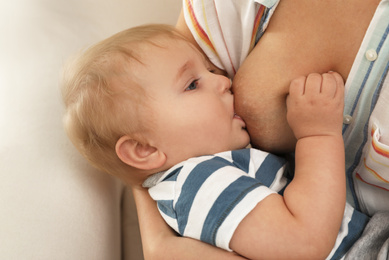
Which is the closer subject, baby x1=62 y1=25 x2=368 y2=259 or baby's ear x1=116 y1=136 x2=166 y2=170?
baby x1=62 y1=25 x2=368 y2=259

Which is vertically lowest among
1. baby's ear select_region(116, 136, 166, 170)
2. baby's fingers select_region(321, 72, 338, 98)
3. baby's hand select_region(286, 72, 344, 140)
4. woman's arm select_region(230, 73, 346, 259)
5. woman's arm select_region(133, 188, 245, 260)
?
woman's arm select_region(133, 188, 245, 260)

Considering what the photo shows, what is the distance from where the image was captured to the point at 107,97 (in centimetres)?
75

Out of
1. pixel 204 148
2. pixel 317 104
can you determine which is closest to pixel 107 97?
pixel 204 148

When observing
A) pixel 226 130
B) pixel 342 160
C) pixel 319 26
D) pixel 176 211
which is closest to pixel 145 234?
pixel 176 211

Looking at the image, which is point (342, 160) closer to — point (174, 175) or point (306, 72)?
point (306, 72)

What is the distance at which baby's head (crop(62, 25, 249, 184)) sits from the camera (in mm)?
752

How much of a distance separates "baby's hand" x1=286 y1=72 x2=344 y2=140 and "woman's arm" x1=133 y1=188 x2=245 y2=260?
0.79 ft

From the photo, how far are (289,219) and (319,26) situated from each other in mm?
318

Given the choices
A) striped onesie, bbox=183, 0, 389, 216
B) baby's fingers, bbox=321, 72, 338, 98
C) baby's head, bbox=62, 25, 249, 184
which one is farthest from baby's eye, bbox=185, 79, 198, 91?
baby's fingers, bbox=321, 72, 338, 98

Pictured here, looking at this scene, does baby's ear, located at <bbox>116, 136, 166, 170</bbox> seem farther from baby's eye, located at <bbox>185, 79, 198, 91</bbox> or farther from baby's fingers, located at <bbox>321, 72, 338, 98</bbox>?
baby's fingers, located at <bbox>321, 72, 338, 98</bbox>

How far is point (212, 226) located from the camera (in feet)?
2.19

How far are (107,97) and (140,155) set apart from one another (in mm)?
115

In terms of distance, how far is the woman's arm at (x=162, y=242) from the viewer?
692 millimetres

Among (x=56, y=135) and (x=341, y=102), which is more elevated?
(x=341, y=102)
